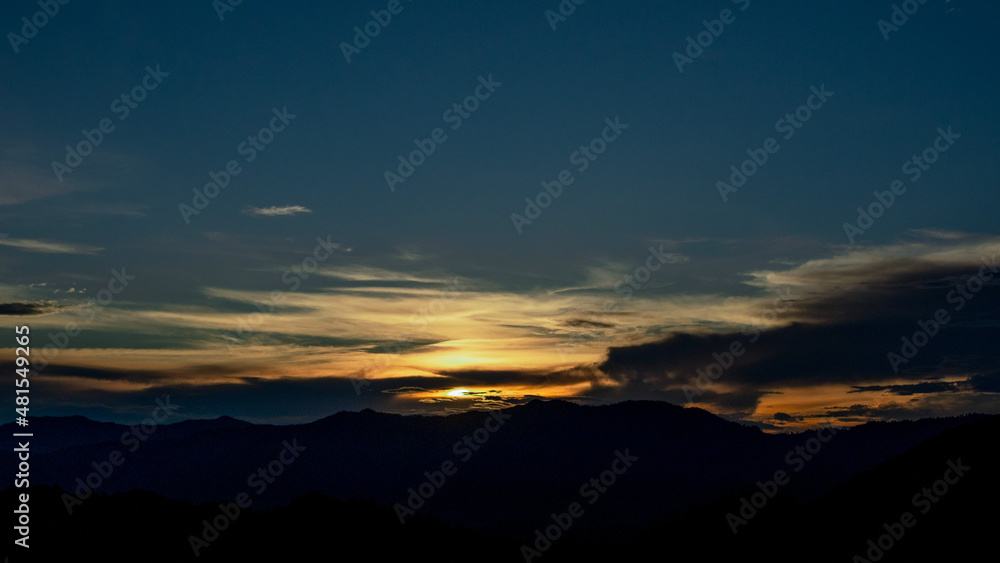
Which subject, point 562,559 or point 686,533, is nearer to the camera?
point 686,533

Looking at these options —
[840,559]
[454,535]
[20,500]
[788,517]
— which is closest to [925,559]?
[840,559]

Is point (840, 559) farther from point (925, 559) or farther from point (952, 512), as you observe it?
point (952, 512)

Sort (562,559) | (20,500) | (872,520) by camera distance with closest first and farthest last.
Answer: (872,520) < (20,500) < (562,559)

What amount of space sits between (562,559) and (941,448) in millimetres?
54950

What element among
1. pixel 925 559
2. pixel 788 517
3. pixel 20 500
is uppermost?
pixel 20 500

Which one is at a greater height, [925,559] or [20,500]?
[20,500]

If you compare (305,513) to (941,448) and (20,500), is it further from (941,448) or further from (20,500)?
(941,448)

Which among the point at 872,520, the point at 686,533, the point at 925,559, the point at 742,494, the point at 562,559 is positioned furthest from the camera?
the point at 562,559

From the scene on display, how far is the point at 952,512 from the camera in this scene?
2448 inches

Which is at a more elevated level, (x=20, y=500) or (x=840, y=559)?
(x=20, y=500)

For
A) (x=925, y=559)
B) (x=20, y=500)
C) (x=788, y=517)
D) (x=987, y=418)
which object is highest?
(x=20, y=500)

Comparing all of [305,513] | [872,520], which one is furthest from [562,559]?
[872,520]

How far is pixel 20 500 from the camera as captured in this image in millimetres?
72062

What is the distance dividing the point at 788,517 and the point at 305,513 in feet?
169
